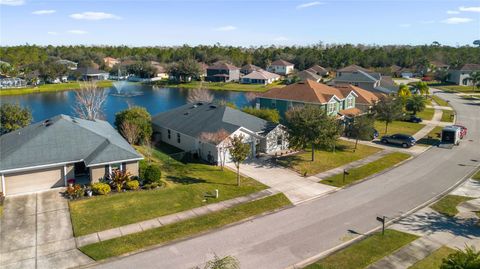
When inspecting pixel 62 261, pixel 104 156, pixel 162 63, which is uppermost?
pixel 162 63

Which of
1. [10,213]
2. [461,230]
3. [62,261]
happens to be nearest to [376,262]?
[461,230]

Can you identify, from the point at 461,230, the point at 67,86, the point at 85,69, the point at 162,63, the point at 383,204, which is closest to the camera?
the point at 461,230

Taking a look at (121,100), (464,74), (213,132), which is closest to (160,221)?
(213,132)

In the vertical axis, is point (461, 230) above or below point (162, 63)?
below

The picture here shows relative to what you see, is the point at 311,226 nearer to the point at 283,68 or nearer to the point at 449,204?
the point at 449,204

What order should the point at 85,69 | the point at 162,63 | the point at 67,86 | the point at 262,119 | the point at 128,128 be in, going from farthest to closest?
the point at 162,63
the point at 85,69
the point at 67,86
the point at 262,119
the point at 128,128

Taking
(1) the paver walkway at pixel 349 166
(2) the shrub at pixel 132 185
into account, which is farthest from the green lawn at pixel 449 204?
(2) the shrub at pixel 132 185

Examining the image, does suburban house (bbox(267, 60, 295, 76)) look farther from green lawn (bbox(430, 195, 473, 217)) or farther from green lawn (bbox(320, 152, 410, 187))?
green lawn (bbox(430, 195, 473, 217))

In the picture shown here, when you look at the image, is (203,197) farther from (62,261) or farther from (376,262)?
(376,262)
